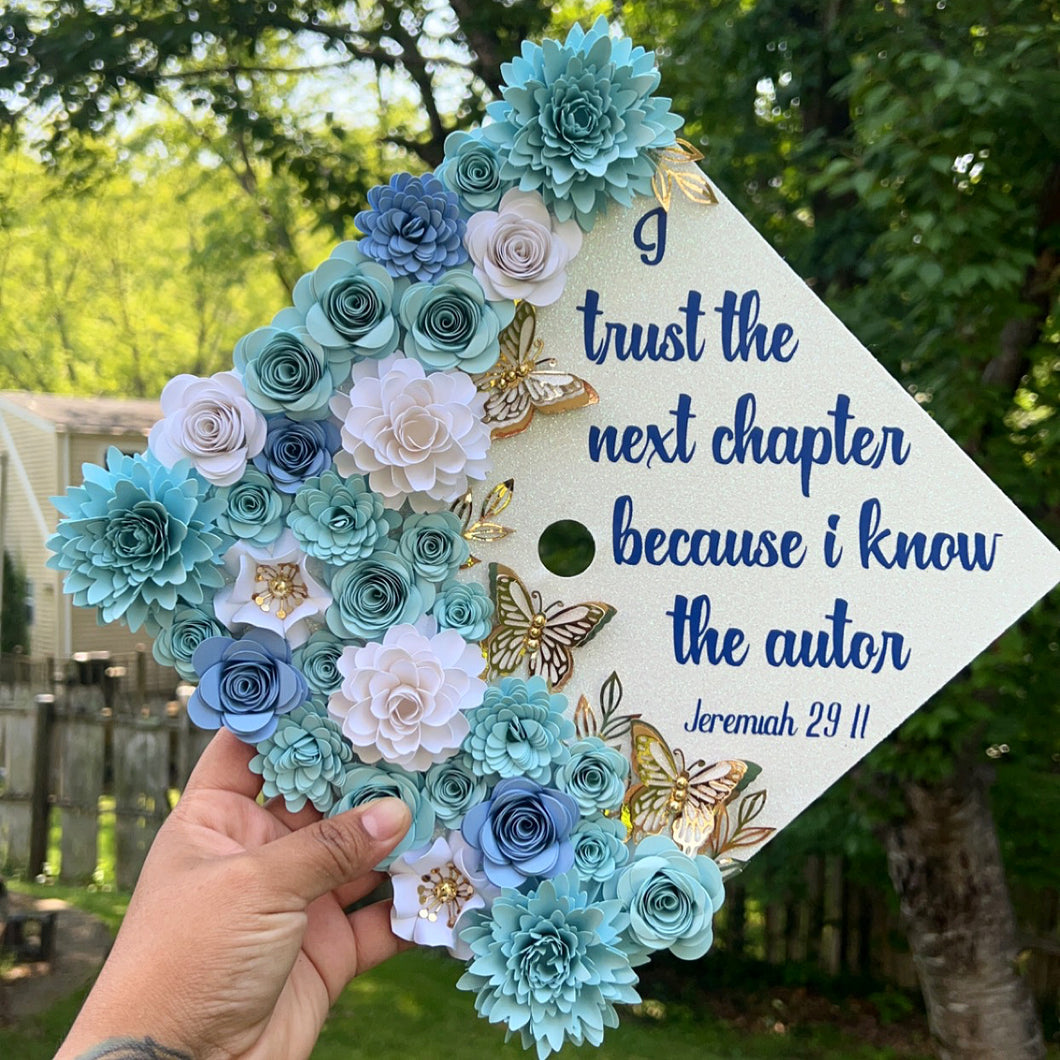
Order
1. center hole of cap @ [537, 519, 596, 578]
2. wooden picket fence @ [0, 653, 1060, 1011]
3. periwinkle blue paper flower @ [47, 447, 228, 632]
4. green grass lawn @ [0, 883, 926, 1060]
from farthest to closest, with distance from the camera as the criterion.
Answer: wooden picket fence @ [0, 653, 1060, 1011]
green grass lawn @ [0, 883, 926, 1060]
center hole of cap @ [537, 519, 596, 578]
periwinkle blue paper flower @ [47, 447, 228, 632]

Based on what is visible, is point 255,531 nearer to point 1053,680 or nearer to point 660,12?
point 1053,680

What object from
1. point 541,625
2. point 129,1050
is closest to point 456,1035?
point 129,1050

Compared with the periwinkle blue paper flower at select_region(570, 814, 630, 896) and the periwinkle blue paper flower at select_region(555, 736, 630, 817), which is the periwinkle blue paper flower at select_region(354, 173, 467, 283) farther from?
the periwinkle blue paper flower at select_region(570, 814, 630, 896)

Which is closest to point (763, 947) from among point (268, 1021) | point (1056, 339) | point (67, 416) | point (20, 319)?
point (1056, 339)

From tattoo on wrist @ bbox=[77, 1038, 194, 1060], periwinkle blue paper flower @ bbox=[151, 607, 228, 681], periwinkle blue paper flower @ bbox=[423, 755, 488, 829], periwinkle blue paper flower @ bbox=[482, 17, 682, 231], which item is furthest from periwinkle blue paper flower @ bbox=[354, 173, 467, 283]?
tattoo on wrist @ bbox=[77, 1038, 194, 1060]

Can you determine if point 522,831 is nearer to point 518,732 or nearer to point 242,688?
point 518,732

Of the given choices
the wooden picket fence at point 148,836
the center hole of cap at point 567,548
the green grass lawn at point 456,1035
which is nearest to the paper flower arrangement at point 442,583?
the center hole of cap at point 567,548

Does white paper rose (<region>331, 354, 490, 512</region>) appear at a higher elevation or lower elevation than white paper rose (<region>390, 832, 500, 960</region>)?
higher

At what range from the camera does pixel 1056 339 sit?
3264mm

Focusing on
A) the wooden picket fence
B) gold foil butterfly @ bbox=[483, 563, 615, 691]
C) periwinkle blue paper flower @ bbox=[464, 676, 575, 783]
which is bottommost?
the wooden picket fence

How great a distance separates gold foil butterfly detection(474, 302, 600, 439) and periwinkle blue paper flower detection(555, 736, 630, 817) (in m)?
0.51

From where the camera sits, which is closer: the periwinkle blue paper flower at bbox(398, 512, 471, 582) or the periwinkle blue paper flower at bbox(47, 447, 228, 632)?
the periwinkle blue paper flower at bbox(47, 447, 228, 632)

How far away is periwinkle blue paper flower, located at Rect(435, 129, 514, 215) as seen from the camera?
1.61 meters

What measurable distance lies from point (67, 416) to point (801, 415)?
14247 mm
